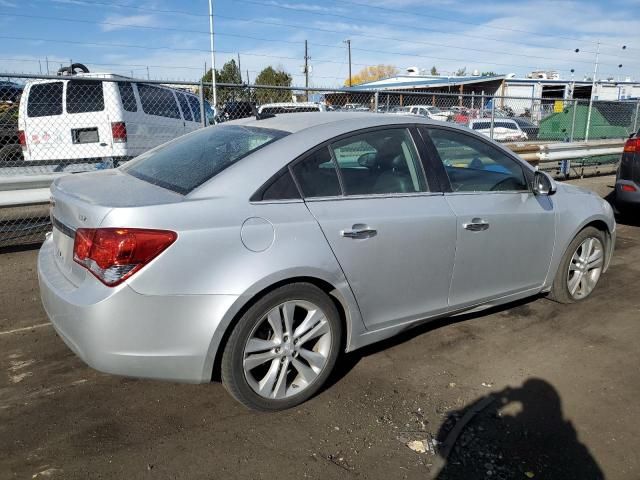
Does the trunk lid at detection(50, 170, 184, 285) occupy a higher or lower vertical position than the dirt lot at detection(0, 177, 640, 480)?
higher

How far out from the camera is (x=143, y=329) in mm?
2572

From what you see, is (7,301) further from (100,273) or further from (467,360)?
(467,360)

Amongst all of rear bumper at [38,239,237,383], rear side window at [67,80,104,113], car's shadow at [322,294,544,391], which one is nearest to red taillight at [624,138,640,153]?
car's shadow at [322,294,544,391]

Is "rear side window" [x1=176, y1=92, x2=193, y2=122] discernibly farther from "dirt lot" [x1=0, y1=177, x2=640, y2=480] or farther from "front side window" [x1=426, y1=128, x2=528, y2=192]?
"front side window" [x1=426, y1=128, x2=528, y2=192]

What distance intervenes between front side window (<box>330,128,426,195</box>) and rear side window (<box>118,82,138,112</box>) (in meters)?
6.44

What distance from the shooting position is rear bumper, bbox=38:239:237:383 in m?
2.53

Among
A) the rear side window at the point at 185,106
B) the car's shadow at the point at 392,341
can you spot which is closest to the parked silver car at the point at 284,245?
the car's shadow at the point at 392,341

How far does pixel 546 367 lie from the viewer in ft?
11.7

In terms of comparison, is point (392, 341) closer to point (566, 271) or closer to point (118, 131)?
point (566, 271)

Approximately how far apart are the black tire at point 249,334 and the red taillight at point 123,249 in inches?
22.1

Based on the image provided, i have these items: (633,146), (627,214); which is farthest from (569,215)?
(627,214)

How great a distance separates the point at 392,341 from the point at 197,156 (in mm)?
1886

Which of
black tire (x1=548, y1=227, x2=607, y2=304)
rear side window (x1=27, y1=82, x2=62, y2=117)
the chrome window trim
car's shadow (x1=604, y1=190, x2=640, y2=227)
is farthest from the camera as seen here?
rear side window (x1=27, y1=82, x2=62, y2=117)

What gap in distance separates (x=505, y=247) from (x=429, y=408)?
1323 mm
